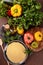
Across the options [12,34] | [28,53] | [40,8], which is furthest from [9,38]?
[40,8]

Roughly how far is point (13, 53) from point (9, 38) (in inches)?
3.5

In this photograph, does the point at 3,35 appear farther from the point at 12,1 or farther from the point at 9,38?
the point at 12,1

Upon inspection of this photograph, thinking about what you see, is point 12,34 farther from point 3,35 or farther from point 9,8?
point 9,8

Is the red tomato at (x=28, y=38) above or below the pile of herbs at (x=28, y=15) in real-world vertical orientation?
below

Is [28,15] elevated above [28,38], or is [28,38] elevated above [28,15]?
[28,15]

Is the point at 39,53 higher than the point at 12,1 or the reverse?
the reverse

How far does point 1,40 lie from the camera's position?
137 centimetres

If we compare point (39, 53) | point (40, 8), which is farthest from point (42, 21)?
point (39, 53)

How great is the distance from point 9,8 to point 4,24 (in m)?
0.10

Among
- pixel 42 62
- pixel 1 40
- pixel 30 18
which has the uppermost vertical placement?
pixel 30 18

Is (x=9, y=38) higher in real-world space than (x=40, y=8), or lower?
lower

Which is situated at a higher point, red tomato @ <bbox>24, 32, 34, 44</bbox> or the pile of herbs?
the pile of herbs

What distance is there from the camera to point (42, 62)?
133 cm

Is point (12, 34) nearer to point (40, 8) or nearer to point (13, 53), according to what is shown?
point (13, 53)
